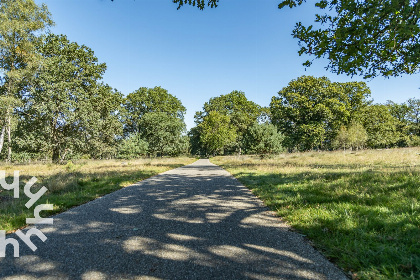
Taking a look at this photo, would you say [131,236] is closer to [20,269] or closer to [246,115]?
[20,269]

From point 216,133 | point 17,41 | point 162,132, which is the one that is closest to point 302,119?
point 216,133

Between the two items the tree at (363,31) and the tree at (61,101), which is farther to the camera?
the tree at (61,101)

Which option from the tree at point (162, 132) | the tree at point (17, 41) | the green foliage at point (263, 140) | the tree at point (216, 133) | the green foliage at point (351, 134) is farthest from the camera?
the tree at point (162, 132)

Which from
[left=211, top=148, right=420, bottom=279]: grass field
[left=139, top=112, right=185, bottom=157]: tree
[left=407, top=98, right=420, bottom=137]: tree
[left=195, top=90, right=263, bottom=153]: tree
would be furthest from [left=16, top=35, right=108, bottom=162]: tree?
[left=407, top=98, right=420, bottom=137]: tree

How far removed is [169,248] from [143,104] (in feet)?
166

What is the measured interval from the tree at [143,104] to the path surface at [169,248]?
154 feet

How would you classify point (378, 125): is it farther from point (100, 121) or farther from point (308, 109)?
point (100, 121)

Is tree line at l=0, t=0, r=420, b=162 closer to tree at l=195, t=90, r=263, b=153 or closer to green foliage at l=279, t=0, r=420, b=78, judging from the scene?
tree at l=195, t=90, r=263, b=153

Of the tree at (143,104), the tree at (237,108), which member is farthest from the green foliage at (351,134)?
the tree at (143,104)

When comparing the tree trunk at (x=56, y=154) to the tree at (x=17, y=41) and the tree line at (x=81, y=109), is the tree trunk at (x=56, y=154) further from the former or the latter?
the tree at (x=17, y=41)

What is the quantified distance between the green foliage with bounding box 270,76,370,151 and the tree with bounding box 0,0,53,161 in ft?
104

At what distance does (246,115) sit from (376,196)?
50.0 metres

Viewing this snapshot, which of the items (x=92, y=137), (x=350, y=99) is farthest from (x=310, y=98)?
(x=92, y=137)

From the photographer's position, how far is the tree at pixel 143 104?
48969 millimetres
